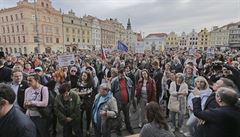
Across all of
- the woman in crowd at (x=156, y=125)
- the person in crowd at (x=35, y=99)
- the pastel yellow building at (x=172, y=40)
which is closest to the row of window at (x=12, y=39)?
the person in crowd at (x=35, y=99)

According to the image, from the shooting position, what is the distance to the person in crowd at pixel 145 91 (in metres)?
5.73

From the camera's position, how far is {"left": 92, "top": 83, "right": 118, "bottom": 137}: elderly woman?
446cm

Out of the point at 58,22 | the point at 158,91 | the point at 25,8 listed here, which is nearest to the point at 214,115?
the point at 158,91

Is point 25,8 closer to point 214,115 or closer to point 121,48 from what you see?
point 121,48

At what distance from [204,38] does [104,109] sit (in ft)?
369

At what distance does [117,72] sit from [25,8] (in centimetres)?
5747

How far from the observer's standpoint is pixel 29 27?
57219mm

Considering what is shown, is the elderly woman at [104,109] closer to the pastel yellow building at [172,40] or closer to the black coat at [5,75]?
the black coat at [5,75]

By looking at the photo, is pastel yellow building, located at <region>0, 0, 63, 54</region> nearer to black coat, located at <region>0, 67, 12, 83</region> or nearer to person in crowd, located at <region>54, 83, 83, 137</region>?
black coat, located at <region>0, 67, 12, 83</region>

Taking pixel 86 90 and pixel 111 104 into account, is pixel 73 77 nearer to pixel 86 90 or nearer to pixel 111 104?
pixel 86 90

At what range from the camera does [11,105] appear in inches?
90.3

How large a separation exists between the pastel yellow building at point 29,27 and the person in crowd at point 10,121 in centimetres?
5631

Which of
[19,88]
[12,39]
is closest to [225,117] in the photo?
[19,88]

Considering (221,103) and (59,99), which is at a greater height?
(221,103)
